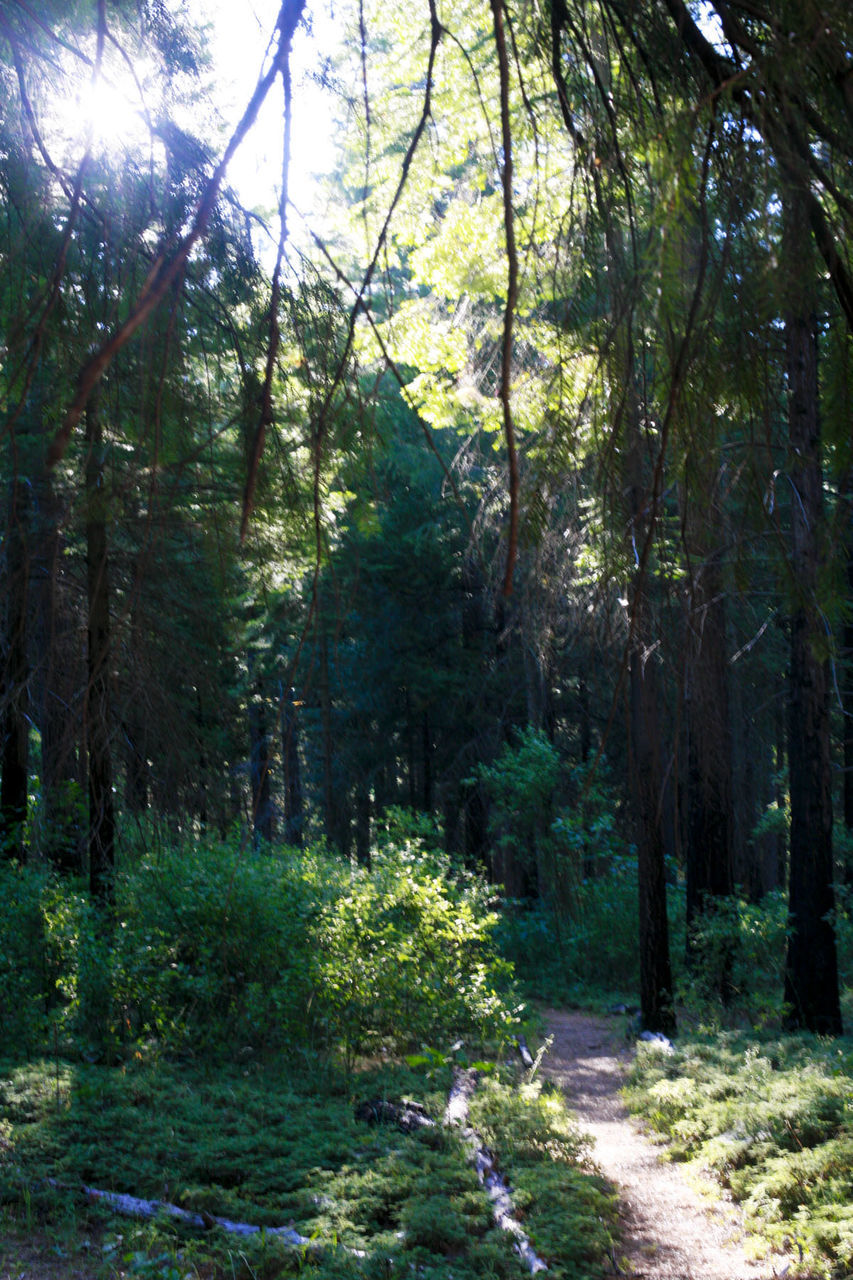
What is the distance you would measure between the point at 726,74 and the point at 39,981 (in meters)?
7.85

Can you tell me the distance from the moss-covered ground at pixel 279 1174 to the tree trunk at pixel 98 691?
1.53 metres

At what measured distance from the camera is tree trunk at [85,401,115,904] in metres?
3.37

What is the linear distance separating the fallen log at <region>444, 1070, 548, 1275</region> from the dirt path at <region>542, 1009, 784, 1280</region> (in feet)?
1.62

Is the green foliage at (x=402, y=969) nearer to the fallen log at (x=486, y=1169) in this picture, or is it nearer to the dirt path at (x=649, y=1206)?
the fallen log at (x=486, y=1169)

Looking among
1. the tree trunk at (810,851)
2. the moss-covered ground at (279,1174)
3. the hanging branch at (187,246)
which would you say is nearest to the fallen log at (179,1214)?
the moss-covered ground at (279,1174)

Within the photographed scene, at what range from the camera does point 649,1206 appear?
5508mm

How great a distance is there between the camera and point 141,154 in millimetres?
3041

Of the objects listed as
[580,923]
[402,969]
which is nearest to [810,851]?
[402,969]

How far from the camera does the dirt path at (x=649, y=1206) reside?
460cm

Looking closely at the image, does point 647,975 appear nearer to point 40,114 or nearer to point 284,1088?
point 284,1088

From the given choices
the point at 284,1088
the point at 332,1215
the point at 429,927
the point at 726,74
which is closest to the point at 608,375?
the point at 726,74

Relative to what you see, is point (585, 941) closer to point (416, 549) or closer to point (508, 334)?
point (416, 549)

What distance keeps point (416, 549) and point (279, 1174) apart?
12775mm

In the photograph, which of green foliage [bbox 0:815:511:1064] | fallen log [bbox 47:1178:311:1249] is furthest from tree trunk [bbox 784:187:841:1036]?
fallen log [bbox 47:1178:311:1249]
